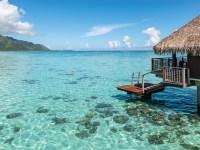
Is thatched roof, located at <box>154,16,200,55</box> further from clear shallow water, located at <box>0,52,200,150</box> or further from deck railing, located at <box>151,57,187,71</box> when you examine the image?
clear shallow water, located at <box>0,52,200,150</box>

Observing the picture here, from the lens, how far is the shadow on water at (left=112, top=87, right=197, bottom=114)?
18.3 metres

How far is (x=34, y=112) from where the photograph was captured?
1791 cm

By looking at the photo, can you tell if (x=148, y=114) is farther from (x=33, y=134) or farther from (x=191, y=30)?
(x=33, y=134)

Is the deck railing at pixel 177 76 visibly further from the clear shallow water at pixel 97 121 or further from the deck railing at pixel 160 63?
the clear shallow water at pixel 97 121

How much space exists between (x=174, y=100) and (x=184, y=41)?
20.7 feet

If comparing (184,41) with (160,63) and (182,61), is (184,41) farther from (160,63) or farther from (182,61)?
(160,63)

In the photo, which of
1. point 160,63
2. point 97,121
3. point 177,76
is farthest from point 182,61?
point 97,121

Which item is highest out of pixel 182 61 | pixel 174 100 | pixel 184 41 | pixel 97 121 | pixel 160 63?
pixel 184 41

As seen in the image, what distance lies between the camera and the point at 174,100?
20766 mm

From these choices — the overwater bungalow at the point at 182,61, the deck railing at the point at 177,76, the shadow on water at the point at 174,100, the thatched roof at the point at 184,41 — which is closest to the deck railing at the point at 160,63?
the overwater bungalow at the point at 182,61

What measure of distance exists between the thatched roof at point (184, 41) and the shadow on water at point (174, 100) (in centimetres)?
412

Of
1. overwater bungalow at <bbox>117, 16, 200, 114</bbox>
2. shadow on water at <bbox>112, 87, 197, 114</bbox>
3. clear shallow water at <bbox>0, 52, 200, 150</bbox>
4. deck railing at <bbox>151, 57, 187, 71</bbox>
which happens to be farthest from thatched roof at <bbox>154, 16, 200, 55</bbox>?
shadow on water at <bbox>112, 87, 197, 114</bbox>

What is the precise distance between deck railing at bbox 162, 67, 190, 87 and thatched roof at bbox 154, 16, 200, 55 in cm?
113

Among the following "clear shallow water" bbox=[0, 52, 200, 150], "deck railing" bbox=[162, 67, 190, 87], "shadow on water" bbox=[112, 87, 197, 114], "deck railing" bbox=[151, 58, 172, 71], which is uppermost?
"deck railing" bbox=[151, 58, 172, 71]
